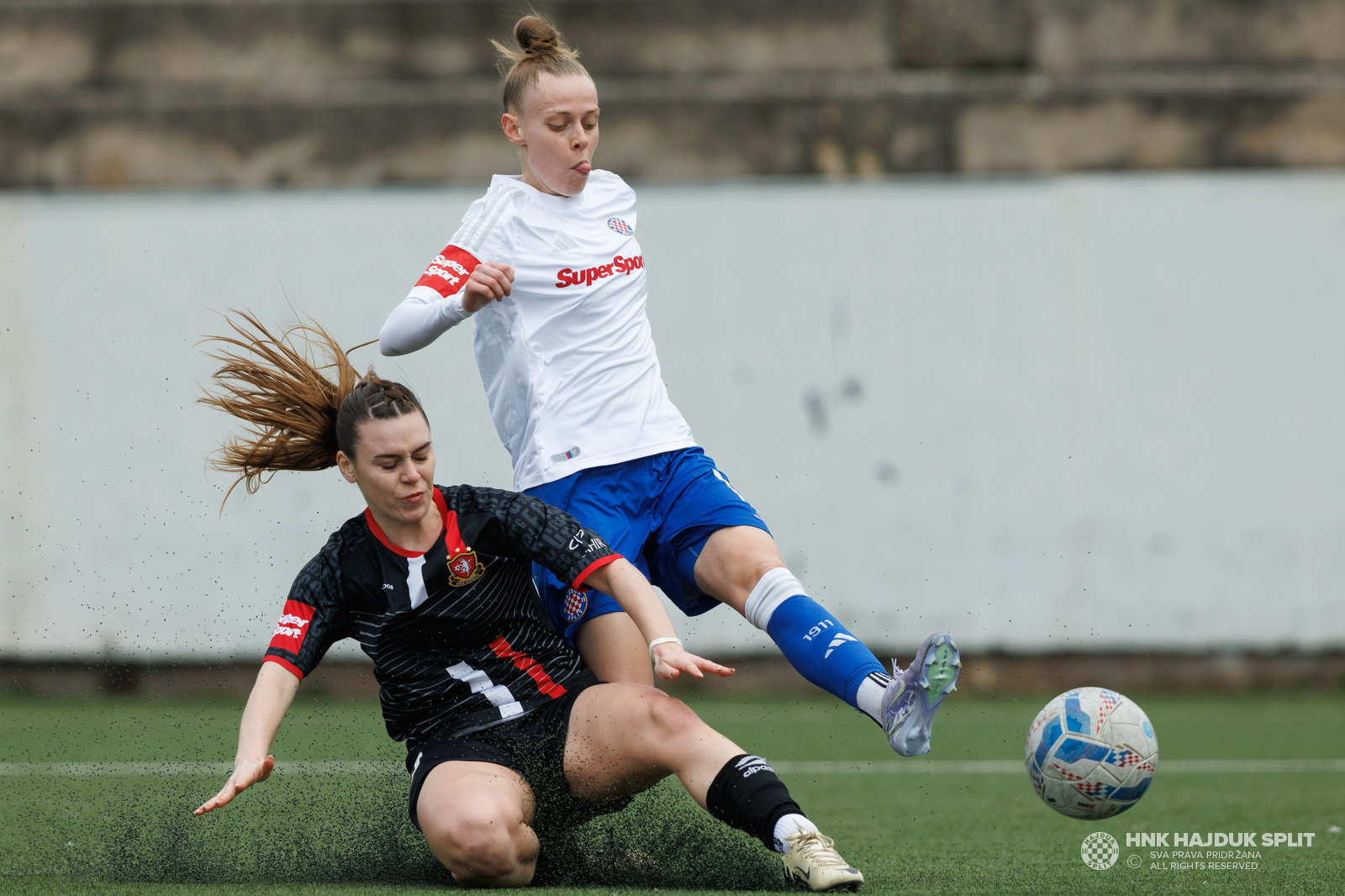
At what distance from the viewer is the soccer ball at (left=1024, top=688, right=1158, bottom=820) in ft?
11.4

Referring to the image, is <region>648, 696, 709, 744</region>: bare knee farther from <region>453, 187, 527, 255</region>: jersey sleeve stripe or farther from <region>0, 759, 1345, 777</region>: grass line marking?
<region>0, 759, 1345, 777</region>: grass line marking

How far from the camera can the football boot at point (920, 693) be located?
10.7 ft

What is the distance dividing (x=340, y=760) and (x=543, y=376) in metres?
3.04

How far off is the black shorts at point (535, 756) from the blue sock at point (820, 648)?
557 millimetres

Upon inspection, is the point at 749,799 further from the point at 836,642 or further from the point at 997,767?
the point at 997,767

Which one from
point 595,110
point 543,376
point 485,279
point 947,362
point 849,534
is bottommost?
point 849,534

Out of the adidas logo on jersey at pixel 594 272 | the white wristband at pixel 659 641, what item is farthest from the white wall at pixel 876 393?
the white wristband at pixel 659 641

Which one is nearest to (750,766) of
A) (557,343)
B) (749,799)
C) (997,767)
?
(749,799)

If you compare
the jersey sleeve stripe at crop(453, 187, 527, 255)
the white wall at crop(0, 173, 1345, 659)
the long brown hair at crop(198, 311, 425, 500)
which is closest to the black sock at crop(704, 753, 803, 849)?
the long brown hair at crop(198, 311, 425, 500)

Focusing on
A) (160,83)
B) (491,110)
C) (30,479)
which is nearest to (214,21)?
(160,83)

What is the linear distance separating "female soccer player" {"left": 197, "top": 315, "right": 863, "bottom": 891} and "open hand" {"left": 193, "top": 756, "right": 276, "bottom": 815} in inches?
2.6

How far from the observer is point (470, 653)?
365cm

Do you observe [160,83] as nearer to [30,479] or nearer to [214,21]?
[214,21]

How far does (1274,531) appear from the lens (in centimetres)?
929
